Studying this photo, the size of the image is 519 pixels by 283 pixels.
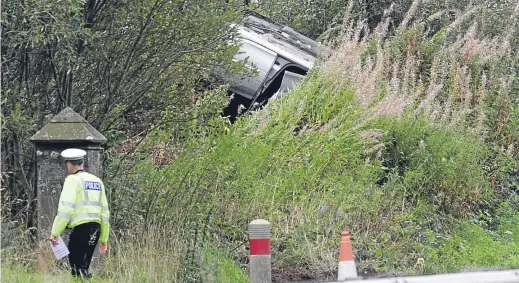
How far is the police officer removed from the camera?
25.1ft

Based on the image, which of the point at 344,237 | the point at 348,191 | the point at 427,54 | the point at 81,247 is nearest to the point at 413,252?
the point at 348,191

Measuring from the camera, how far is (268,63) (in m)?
15.1

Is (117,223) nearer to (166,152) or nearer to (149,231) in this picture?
(149,231)

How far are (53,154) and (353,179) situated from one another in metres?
4.12

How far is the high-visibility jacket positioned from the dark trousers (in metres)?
0.06

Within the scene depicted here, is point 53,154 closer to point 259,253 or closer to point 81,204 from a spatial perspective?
point 81,204

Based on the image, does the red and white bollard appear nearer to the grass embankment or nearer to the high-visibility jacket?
the grass embankment

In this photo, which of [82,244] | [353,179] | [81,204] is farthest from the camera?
[353,179]

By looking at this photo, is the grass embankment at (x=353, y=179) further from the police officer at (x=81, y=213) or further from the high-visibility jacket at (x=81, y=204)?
the high-visibility jacket at (x=81, y=204)

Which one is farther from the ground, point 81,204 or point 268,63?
point 268,63

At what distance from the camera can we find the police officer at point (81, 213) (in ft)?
25.1

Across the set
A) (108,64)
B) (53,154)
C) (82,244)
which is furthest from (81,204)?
(108,64)

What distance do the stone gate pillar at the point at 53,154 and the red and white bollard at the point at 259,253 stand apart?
1.78 metres

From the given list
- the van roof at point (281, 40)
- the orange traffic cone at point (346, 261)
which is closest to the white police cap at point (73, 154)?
the orange traffic cone at point (346, 261)
